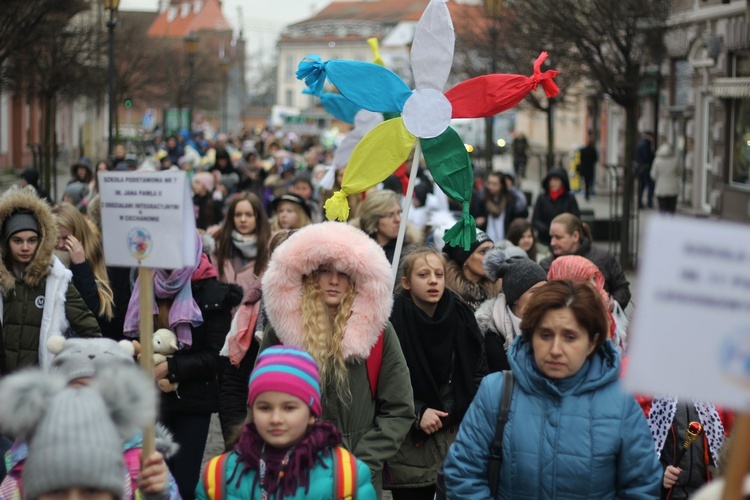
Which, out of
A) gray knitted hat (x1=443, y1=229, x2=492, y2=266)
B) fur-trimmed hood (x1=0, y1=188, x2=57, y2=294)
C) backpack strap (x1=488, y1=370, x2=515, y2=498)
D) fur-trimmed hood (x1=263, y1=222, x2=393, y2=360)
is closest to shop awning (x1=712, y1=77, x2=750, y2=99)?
gray knitted hat (x1=443, y1=229, x2=492, y2=266)

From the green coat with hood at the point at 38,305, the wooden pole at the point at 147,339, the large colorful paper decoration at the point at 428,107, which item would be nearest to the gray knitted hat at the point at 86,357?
the wooden pole at the point at 147,339

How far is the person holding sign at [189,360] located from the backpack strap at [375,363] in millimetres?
1328

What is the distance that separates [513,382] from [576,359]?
225mm

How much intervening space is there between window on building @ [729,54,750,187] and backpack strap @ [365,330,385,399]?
1947 centimetres

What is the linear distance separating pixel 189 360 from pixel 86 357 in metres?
1.70

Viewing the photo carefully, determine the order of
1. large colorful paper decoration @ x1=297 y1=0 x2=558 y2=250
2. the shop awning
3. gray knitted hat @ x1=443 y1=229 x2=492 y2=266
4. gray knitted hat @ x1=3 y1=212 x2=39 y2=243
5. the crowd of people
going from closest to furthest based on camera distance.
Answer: the crowd of people < gray knitted hat @ x1=3 y1=212 x2=39 y2=243 < large colorful paper decoration @ x1=297 y1=0 x2=558 y2=250 < gray knitted hat @ x1=443 y1=229 x2=492 y2=266 < the shop awning

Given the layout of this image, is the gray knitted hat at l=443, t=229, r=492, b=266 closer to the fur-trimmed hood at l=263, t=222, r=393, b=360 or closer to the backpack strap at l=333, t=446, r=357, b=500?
the fur-trimmed hood at l=263, t=222, r=393, b=360

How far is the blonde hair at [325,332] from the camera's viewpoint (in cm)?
454

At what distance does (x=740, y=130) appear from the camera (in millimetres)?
23719

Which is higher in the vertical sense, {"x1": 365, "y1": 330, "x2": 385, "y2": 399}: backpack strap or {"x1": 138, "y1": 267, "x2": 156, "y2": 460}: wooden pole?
{"x1": 138, "y1": 267, "x2": 156, "y2": 460}: wooden pole

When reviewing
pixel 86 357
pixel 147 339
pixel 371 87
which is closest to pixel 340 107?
pixel 371 87

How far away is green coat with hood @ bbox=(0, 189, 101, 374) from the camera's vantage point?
5.59 meters

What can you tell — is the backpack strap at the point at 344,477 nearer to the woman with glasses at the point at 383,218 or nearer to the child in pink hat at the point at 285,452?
the child in pink hat at the point at 285,452

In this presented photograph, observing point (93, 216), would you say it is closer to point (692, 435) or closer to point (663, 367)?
point (692, 435)
